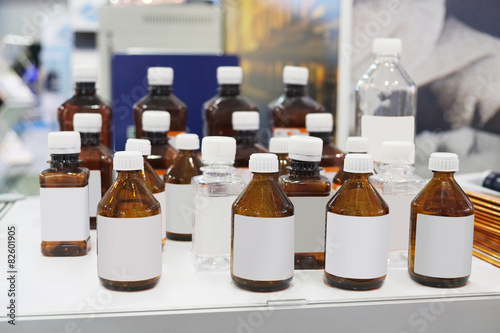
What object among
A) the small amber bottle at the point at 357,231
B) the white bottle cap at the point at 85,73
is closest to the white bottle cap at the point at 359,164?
the small amber bottle at the point at 357,231

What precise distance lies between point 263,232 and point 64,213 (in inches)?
14.3

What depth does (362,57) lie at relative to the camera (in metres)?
2.00

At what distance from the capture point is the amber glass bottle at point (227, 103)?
3.97 ft

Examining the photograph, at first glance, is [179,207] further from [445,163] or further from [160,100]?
[445,163]

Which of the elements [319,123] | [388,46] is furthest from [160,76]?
[388,46]

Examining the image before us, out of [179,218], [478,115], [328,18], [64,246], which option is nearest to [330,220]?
[179,218]

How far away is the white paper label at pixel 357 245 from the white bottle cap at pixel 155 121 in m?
0.43

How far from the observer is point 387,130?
107cm

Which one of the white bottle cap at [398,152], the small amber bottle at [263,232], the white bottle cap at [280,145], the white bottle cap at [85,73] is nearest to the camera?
the small amber bottle at [263,232]

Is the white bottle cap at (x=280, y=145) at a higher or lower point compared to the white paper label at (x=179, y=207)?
higher

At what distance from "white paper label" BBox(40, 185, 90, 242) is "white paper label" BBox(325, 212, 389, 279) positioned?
42cm

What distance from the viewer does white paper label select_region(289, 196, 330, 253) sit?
0.90m

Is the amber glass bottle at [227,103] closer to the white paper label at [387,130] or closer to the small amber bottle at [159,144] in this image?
the small amber bottle at [159,144]

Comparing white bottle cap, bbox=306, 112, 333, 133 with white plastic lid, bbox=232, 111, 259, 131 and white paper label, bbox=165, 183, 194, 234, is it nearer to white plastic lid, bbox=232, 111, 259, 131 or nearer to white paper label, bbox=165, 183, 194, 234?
white plastic lid, bbox=232, 111, 259, 131
